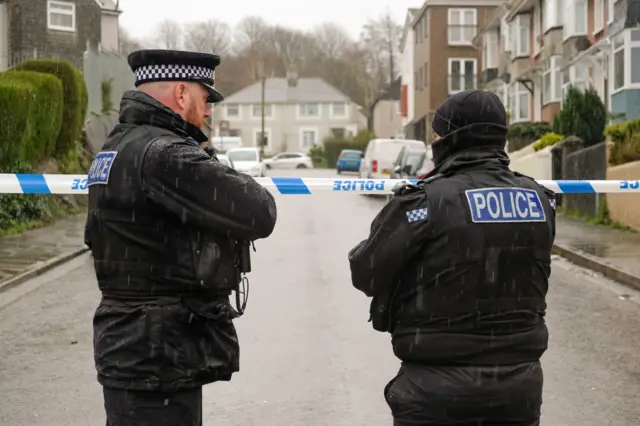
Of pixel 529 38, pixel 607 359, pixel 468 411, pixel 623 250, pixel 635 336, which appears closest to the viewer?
pixel 468 411

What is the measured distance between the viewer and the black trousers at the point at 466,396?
326 cm

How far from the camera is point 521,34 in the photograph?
43.6 m

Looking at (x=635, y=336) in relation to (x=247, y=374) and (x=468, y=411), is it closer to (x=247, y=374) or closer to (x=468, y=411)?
(x=247, y=374)

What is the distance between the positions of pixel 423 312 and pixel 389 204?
380mm

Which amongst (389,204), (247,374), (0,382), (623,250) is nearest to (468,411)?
(389,204)

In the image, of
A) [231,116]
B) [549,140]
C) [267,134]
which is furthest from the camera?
[231,116]

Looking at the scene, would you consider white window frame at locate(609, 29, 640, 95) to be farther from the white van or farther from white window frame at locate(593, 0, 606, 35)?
the white van

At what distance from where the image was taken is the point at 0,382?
733 cm

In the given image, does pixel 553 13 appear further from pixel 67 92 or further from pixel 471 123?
pixel 471 123

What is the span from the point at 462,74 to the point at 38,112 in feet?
145

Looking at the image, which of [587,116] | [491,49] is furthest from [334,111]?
[587,116]

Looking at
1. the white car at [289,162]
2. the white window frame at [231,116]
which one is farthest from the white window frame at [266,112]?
the white car at [289,162]

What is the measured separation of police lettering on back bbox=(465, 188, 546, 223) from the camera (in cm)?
328

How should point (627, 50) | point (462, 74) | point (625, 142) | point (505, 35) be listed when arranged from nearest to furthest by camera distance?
point (625, 142)
point (627, 50)
point (505, 35)
point (462, 74)
